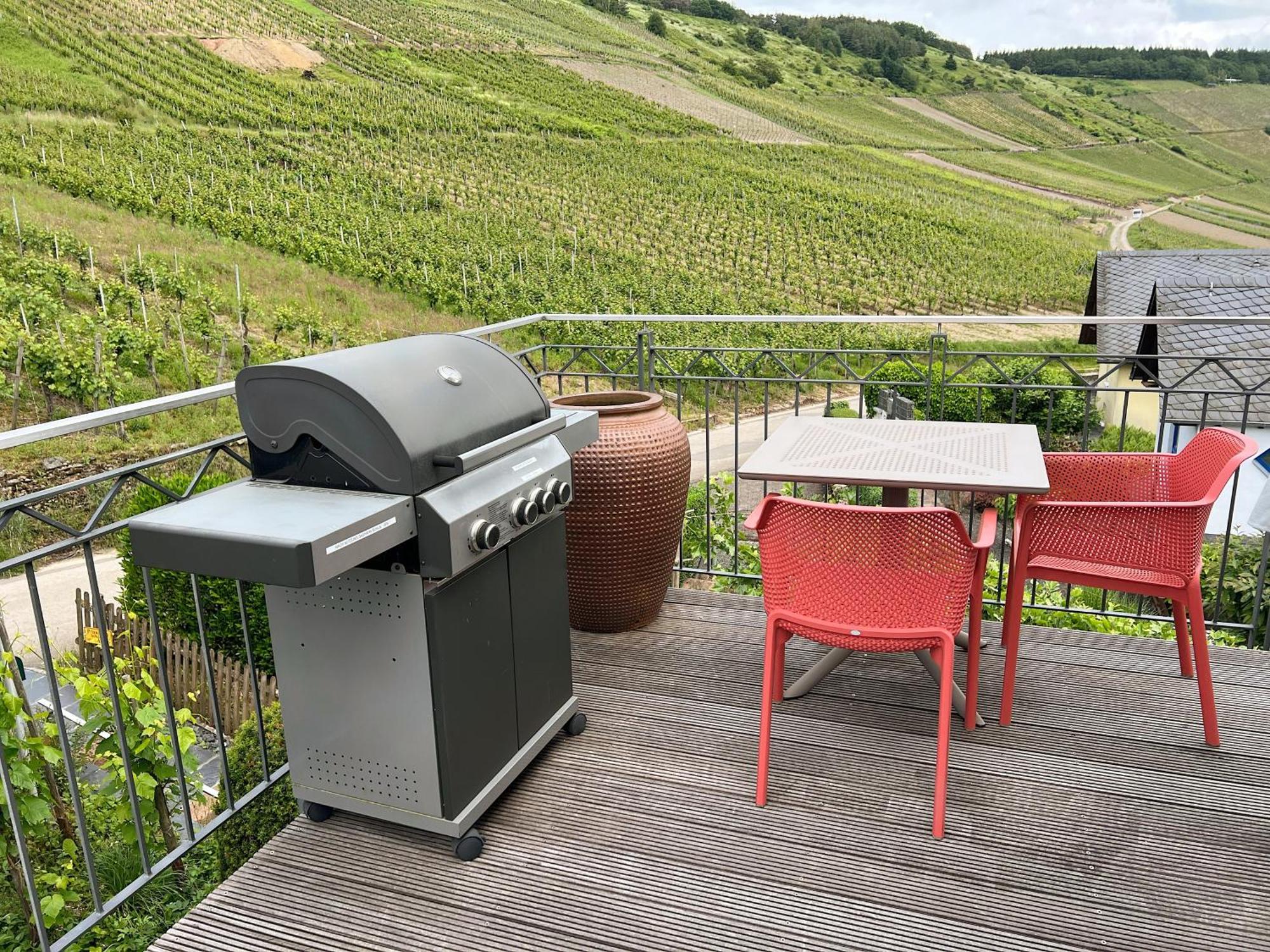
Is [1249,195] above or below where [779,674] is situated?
below

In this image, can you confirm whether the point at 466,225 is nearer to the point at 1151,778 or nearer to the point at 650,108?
the point at 650,108

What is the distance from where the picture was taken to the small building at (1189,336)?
13898mm

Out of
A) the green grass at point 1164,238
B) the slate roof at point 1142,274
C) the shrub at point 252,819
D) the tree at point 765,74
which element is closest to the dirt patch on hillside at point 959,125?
the tree at point 765,74

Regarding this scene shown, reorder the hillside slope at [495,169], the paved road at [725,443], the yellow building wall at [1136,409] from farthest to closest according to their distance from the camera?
the hillside slope at [495,169], the yellow building wall at [1136,409], the paved road at [725,443]

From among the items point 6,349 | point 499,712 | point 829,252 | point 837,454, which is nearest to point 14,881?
point 499,712

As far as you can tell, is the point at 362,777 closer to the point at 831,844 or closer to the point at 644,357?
the point at 831,844

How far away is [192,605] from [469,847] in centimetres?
692

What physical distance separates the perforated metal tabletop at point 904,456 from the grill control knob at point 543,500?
56cm

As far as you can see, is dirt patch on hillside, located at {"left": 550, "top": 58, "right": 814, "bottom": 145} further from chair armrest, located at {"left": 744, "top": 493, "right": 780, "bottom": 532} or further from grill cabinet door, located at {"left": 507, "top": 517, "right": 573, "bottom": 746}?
chair armrest, located at {"left": 744, "top": 493, "right": 780, "bottom": 532}

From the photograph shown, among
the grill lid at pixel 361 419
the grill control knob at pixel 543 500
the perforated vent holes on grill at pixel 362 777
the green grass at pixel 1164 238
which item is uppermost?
the grill lid at pixel 361 419

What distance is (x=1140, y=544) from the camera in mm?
A: 2664

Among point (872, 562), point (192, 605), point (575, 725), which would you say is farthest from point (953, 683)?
point (192, 605)

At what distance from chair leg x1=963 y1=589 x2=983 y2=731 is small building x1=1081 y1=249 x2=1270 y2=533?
27.5ft

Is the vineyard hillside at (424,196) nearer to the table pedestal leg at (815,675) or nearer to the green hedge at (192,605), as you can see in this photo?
the green hedge at (192,605)
